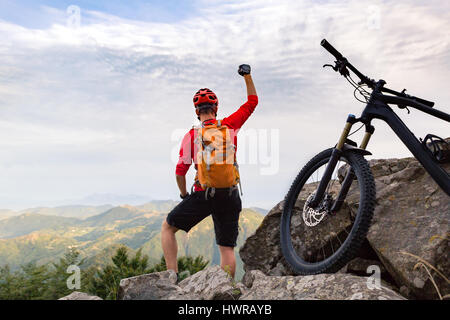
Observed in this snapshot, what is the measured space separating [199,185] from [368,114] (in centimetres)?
313

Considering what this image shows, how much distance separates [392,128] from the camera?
475cm

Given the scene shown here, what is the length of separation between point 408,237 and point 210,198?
10.8ft

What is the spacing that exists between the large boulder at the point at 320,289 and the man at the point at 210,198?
1621 millimetres

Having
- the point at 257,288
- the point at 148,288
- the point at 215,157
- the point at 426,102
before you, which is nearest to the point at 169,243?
the point at 148,288

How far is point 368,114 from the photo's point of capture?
4941 millimetres

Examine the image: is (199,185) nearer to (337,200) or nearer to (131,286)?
(131,286)

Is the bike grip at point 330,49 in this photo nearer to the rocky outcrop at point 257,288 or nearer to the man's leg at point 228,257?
the rocky outcrop at point 257,288

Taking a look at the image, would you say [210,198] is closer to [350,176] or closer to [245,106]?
[245,106]

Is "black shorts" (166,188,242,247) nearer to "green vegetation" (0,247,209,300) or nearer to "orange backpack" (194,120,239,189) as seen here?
"orange backpack" (194,120,239,189)

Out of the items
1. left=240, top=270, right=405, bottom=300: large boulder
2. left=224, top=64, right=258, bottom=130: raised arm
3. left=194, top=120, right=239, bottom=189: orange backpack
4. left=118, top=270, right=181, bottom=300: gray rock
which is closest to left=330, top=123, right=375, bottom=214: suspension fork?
left=240, top=270, right=405, bottom=300: large boulder

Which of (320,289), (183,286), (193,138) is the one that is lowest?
(183,286)
